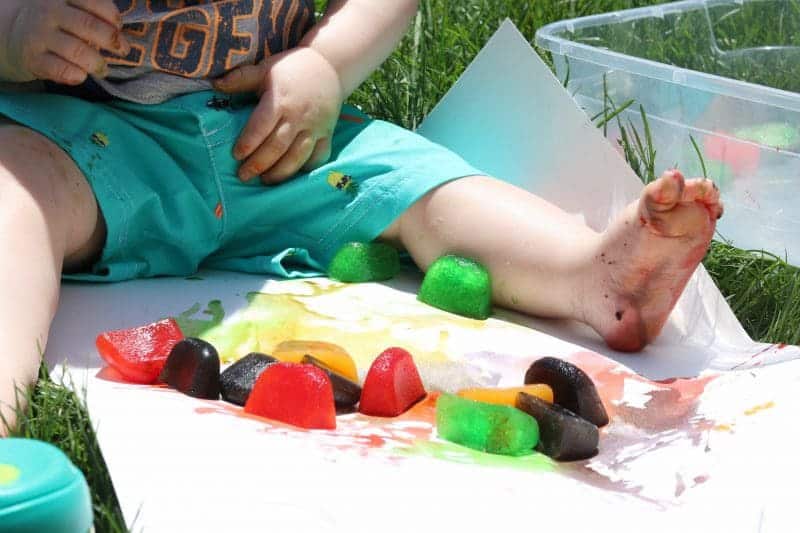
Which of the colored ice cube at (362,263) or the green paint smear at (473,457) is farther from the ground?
the colored ice cube at (362,263)

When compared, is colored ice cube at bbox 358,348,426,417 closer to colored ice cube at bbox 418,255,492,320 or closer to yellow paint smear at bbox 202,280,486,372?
yellow paint smear at bbox 202,280,486,372

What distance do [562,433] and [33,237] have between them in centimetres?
64

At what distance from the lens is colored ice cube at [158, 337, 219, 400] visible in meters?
1.29

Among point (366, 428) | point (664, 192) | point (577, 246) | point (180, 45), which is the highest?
point (180, 45)

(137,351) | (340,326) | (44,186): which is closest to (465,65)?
(340,326)

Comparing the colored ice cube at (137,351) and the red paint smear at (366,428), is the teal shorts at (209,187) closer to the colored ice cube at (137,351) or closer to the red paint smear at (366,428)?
the colored ice cube at (137,351)

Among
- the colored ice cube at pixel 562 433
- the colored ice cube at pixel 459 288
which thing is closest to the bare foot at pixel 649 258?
the colored ice cube at pixel 459 288

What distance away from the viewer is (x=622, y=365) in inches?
57.9

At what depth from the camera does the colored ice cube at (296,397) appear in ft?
4.01

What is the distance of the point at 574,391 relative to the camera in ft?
4.27

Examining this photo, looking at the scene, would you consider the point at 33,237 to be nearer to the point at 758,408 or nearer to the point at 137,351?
the point at 137,351

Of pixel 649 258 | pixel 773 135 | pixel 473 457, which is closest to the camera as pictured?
pixel 473 457

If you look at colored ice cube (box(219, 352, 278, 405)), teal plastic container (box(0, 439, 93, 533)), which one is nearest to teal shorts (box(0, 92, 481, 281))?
colored ice cube (box(219, 352, 278, 405))

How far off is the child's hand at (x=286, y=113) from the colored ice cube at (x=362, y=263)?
136 mm
